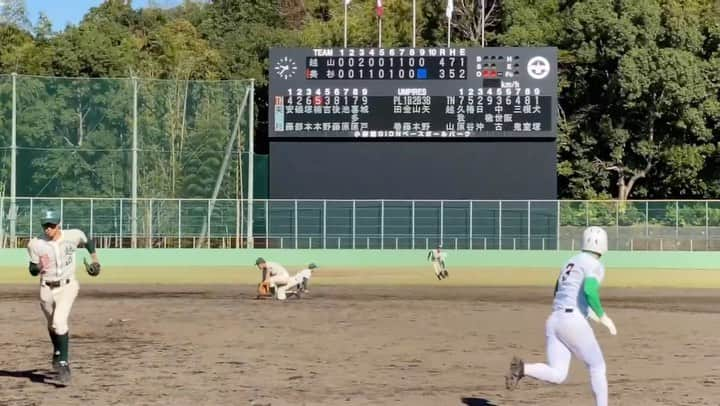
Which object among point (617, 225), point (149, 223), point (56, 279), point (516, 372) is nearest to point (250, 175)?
point (149, 223)

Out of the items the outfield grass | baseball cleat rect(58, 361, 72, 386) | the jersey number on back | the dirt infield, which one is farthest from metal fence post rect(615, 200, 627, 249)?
the jersey number on back

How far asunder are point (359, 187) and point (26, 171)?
1278cm

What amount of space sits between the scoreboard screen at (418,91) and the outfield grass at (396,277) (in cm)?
468

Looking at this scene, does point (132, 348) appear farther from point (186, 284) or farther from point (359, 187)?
point (359, 187)

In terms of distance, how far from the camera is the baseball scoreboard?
3594 cm

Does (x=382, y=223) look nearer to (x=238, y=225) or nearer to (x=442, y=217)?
(x=442, y=217)

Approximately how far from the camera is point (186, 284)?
1188 inches

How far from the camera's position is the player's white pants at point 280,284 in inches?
933

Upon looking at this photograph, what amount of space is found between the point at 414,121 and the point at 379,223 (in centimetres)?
383

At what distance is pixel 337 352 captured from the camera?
14375mm

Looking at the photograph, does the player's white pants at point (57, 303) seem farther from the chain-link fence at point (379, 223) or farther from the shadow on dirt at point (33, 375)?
the chain-link fence at point (379, 223)

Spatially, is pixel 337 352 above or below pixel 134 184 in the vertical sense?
below

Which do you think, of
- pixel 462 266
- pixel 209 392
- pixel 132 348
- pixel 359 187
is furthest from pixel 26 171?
pixel 209 392

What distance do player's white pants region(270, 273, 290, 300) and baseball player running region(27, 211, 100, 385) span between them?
1194cm
